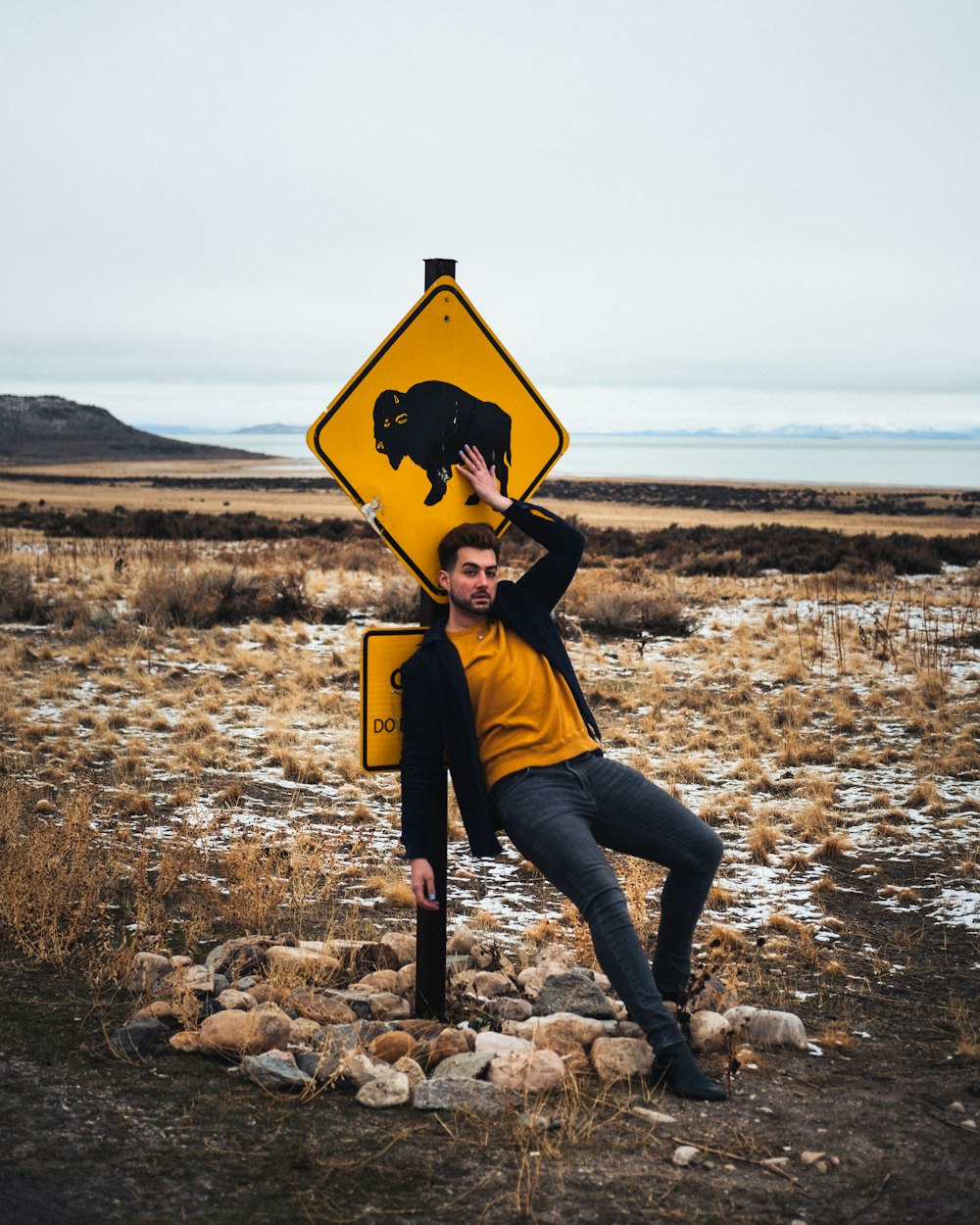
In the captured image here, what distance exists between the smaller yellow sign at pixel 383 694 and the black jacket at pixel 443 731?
0.19 metres

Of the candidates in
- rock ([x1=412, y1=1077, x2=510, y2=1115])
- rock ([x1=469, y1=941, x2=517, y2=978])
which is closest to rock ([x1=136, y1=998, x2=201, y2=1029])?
rock ([x1=412, y1=1077, x2=510, y2=1115])

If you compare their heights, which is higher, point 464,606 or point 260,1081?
point 464,606

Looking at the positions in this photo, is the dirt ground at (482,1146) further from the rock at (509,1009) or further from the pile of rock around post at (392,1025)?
the rock at (509,1009)

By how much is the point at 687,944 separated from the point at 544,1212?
1.48 m

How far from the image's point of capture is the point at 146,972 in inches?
180

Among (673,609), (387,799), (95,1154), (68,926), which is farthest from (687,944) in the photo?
(673,609)

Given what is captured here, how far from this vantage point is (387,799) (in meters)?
8.58

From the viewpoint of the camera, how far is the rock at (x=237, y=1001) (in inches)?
172

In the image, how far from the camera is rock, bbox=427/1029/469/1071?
13.0 feet

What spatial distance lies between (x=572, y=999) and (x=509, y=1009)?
0.80 feet

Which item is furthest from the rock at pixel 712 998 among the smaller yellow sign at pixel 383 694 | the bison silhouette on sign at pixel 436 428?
the bison silhouette on sign at pixel 436 428

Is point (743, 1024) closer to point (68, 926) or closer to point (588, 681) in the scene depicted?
point (68, 926)

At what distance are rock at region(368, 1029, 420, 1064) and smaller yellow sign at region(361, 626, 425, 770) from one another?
3.03 feet

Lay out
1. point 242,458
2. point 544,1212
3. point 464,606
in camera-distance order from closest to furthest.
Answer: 1. point 544,1212
2. point 464,606
3. point 242,458
